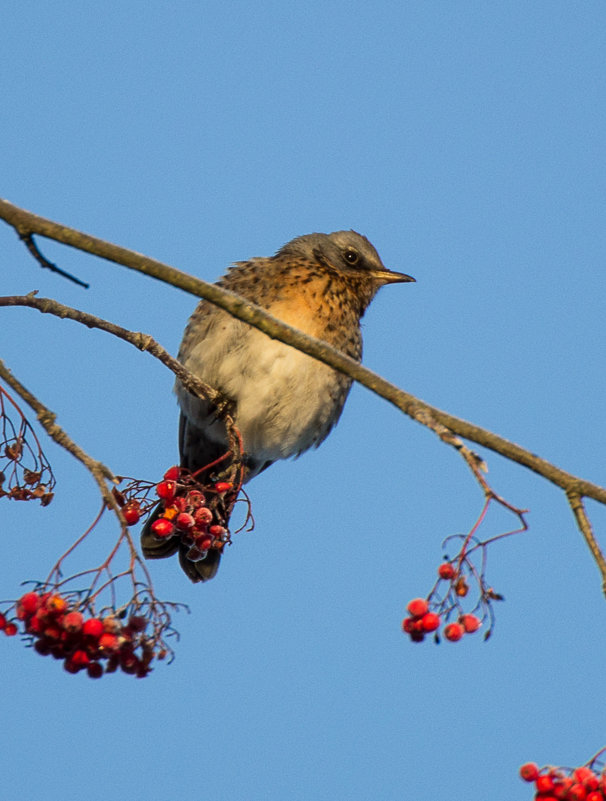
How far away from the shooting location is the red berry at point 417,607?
290 cm

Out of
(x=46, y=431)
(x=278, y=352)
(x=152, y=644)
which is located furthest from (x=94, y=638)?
(x=278, y=352)

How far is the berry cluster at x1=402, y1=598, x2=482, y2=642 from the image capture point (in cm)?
289

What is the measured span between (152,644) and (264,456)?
392 cm

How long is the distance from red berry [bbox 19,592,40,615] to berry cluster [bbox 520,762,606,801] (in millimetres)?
1464

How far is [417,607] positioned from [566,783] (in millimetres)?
593

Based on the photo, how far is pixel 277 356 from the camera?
631 centimetres

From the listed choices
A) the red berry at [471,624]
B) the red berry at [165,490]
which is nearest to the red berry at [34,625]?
the red berry at [165,490]

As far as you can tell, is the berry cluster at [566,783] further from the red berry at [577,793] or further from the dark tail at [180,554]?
the dark tail at [180,554]

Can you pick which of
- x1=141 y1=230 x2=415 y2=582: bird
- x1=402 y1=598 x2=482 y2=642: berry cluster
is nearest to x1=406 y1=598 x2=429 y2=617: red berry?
x1=402 y1=598 x2=482 y2=642: berry cluster

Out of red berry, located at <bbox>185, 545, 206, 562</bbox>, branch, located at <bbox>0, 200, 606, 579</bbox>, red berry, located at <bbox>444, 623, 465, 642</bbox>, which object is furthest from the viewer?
red berry, located at <bbox>185, 545, 206, 562</bbox>

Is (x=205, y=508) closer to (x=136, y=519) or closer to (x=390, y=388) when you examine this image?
(x=136, y=519)

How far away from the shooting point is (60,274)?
2.95m

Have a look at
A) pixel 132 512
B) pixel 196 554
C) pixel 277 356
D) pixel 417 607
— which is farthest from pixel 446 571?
pixel 277 356

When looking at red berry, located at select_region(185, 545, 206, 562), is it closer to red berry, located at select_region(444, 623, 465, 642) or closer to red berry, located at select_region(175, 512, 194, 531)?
red berry, located at select_region(175, 512, 194, 531)
